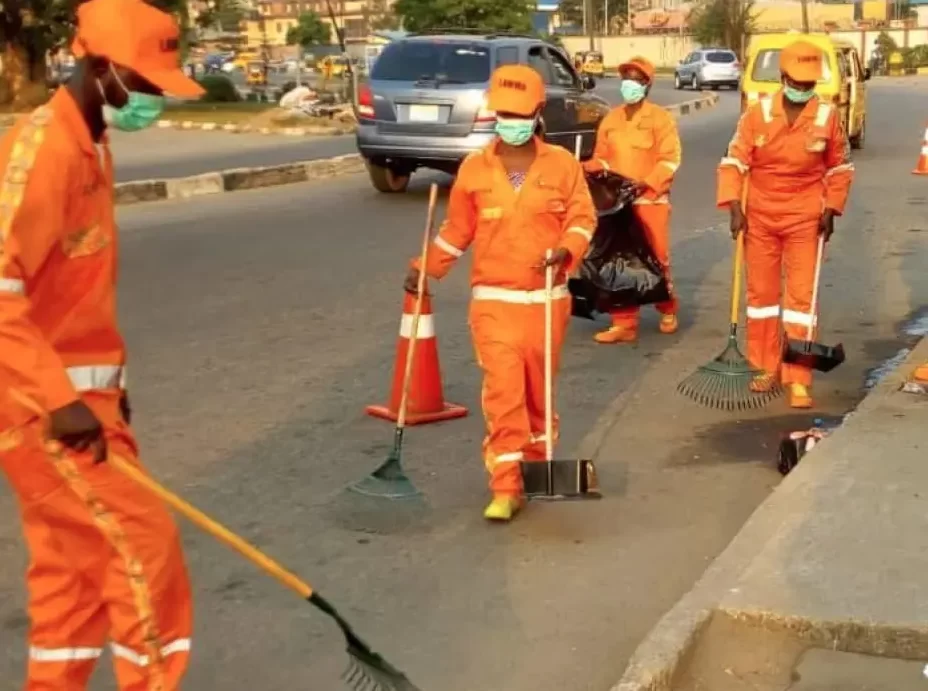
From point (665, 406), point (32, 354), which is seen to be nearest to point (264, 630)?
point (32, 354)

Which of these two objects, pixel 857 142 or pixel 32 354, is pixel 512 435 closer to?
pixel 32 354

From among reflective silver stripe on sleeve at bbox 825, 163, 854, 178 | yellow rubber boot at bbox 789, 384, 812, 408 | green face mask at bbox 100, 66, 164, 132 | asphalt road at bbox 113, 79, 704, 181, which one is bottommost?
asphalt road at bbox 113, 79, 704, 181

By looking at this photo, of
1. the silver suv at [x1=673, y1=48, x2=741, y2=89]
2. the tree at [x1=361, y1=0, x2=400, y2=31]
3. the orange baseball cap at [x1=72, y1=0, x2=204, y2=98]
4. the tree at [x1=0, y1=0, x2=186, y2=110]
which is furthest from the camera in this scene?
the tree at [x1=361, y1=0, x2=400, y2=31]

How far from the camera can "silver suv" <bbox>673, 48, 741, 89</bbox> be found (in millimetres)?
49781

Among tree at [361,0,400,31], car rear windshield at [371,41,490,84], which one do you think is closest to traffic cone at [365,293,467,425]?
car rear windshield at [371,41,490,84]

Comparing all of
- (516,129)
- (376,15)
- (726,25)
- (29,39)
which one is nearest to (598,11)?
(376,15)

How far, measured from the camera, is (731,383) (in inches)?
289

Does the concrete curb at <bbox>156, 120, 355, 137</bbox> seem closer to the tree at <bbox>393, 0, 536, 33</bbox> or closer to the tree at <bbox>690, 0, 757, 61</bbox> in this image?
the tree at <bbox>393, 0, 536, 33</bbox>

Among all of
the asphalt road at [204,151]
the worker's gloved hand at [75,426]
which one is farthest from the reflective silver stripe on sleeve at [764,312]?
the asphalt road at [204,151]

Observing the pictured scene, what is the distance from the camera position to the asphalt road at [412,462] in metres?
4.43

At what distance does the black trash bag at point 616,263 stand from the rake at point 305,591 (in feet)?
16.2

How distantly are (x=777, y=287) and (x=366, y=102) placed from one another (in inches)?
390

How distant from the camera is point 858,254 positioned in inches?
488

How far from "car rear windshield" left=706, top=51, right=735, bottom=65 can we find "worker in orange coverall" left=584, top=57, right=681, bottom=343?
139ft
